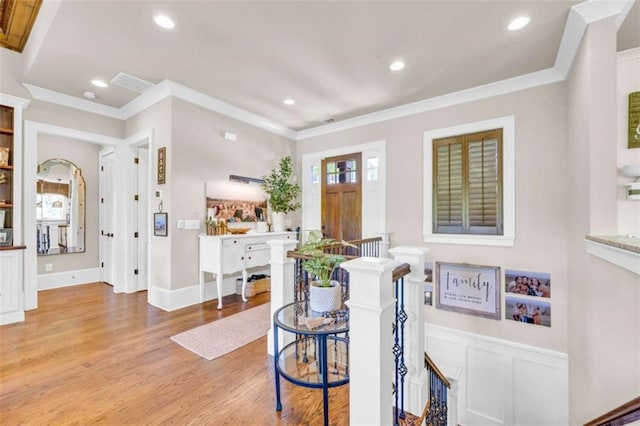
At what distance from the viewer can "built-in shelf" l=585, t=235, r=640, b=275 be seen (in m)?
1.48

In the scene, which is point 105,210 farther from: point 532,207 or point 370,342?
point 532,207

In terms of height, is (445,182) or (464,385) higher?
(445,182)

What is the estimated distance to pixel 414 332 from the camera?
1.83 metres

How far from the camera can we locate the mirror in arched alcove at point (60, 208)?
4585 mm

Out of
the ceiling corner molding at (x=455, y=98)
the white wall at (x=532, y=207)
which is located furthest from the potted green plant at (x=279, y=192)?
the white wall at (x=532, y=207)

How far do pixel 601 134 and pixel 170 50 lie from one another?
3.87 metres

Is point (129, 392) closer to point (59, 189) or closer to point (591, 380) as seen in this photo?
point (591, 380)

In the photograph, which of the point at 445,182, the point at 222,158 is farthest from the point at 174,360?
the point at 445,182

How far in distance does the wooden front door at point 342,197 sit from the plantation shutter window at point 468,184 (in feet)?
4.18

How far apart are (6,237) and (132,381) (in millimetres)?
2747

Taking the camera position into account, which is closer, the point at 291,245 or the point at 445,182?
the point at 291,245

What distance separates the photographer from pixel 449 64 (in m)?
3.12

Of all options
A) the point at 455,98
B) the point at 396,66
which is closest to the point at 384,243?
the point at 455,98

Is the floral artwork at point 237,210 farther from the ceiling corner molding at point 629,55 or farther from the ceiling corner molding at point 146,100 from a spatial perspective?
the ceiling corner molding at point 629,55
